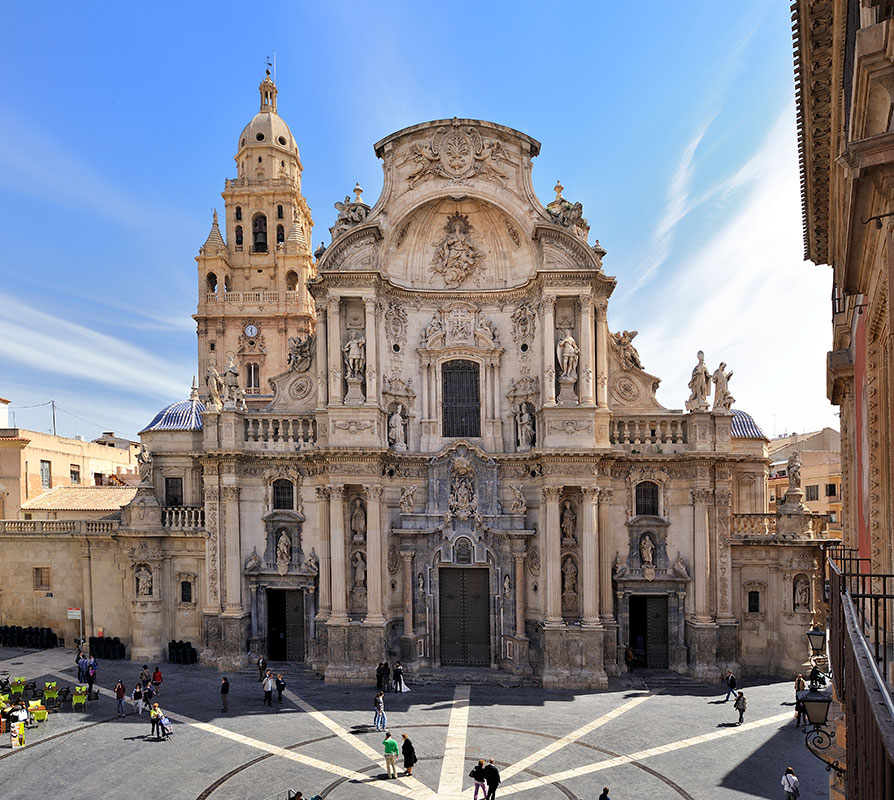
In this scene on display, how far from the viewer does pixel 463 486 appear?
1251 inches

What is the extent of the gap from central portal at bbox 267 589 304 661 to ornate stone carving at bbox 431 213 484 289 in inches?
663

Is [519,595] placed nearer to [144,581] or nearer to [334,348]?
[334,348]

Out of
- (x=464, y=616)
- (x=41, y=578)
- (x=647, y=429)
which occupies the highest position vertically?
(x=647, y=429)

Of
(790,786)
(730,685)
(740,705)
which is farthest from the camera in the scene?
(730,685)

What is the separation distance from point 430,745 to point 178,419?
2122 cm

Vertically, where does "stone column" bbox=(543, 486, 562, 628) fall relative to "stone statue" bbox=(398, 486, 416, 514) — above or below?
below

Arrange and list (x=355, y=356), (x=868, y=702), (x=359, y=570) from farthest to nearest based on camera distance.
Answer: (x=355, y=356)
(x=359, y=570)
(x=868, y=702)

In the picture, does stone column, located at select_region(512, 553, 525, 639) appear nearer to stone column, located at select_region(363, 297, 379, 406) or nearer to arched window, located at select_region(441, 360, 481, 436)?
arched window, located at select_region(441, 360, 481, 436)

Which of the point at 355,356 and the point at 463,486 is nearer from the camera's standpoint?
the point at 355,356

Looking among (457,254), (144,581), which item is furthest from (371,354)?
(144,581)

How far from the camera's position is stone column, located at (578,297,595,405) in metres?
30.8

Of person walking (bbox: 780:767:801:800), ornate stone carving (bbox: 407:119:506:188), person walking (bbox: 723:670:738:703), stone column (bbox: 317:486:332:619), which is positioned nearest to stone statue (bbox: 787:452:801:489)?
person walking (bbox: 723:670:738:703)

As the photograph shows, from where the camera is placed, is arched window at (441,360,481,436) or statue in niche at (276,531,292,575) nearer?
statue in niche at (276,531,292,575)

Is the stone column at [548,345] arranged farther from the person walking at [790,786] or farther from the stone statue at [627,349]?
the person walking at [790,786]
